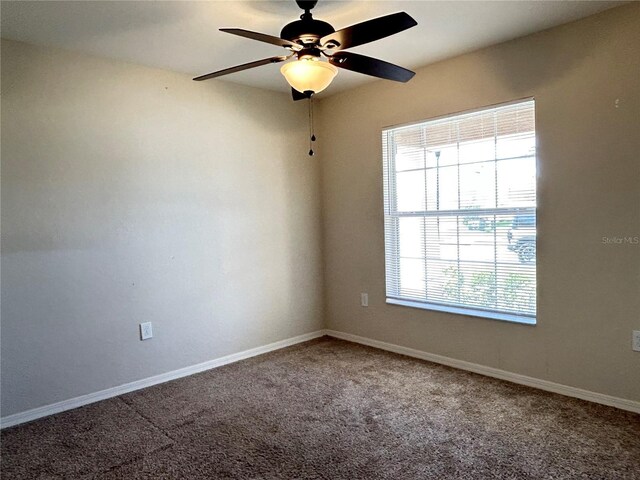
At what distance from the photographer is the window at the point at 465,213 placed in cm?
308

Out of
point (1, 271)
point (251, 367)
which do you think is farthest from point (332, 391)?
point (1, 271)

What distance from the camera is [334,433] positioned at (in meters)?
2.48

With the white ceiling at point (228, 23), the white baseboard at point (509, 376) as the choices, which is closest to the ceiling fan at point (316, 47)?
the white ceiling at point (228, 23)

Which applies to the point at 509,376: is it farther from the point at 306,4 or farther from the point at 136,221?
the point at 136,221

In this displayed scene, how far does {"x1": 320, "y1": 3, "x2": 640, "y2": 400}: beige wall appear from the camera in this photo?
102 inches

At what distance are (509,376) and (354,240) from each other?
173 cm

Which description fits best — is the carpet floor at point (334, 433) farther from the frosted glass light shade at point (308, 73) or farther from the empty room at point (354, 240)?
the frosted glass light shade at point (308, 73)

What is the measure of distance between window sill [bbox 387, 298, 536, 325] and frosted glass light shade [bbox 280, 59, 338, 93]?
81.9 inches

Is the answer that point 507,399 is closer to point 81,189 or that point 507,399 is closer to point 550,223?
point 550,223

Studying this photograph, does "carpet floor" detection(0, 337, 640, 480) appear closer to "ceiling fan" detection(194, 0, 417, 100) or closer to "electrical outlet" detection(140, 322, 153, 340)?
"electrical outlet" detection(140, 322, 153, 340)

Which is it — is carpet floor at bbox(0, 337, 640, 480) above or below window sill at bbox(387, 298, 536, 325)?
below

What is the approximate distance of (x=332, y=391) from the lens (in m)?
3.07

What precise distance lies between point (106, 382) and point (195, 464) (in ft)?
4.14

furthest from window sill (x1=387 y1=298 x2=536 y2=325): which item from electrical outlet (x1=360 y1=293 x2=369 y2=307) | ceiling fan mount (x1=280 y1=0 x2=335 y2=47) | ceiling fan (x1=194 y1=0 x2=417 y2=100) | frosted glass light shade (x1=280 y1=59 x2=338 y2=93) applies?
ceiling fan mount (x1=280 y1=0 x2=335 y2=47)
